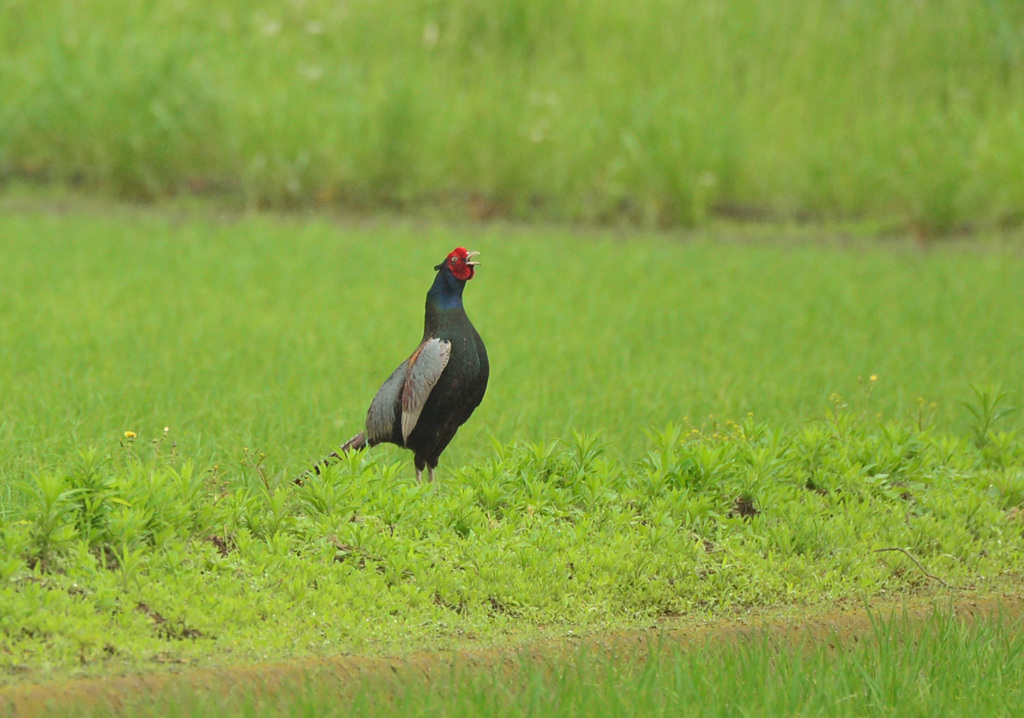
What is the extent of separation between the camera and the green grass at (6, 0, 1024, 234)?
12.1 m

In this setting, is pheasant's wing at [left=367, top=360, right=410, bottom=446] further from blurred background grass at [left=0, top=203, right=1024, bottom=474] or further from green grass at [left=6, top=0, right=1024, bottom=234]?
green grass at [left=6, top=0, right=1024, bottom=234]

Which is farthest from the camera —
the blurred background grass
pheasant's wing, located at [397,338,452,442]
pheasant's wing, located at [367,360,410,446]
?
the blurred background grass

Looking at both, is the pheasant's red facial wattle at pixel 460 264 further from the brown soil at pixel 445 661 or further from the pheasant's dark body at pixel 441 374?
the brown soil at pixel 445 661

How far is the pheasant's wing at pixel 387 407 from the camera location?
16.0 feet

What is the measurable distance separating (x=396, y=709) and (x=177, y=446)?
1961mm

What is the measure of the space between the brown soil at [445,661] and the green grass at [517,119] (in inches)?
305

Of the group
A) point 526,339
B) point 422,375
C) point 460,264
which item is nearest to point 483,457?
point 422,375

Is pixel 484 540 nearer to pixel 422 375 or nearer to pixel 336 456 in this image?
pixel 422 375

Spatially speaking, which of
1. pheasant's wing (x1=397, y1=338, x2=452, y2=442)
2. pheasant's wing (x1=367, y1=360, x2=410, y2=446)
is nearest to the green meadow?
pheasant's wing (x1=367, y1=360, x2=410, y2=446)

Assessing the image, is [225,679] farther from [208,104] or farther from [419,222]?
[208,104]

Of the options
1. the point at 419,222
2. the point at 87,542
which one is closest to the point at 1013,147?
the point at 419,222

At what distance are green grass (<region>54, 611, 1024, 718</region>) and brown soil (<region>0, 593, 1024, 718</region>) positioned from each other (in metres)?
0.03

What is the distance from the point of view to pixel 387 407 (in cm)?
491

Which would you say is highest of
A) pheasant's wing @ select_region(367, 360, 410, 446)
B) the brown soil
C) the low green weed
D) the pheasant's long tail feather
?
pheasant's wing @ select_region(367, 360, 410, 446)
